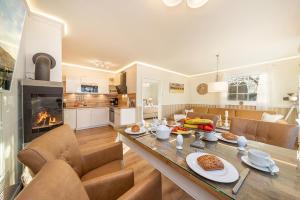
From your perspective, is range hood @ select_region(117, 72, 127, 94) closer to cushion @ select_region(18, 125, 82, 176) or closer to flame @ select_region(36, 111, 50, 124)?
flame @ select_region(36, 111, 50, 124)

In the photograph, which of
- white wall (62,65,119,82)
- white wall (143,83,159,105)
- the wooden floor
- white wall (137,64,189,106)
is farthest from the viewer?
white wall (143,83,159,105)

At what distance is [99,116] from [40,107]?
304cm

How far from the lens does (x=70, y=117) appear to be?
4.07m

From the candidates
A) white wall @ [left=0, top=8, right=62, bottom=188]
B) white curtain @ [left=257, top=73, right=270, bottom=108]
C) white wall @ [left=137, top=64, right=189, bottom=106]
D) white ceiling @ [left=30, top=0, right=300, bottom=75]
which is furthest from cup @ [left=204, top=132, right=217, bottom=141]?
white curtain @ [left=257, top=73, right=270, bottom=108]

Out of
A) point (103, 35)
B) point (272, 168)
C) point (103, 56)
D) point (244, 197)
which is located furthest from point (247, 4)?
point (103, 56)

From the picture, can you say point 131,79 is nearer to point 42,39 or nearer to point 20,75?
point 42,39

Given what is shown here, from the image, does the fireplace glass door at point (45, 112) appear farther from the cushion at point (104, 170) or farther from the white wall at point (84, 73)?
the white wall at point (84, 73)

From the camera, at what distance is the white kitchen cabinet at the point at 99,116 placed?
15.1 feet

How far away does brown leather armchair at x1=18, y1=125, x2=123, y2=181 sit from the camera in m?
0.69

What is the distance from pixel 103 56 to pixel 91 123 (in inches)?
100

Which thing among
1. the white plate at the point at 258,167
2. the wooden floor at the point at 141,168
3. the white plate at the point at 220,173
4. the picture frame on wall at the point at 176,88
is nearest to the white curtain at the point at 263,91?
the picture frame on wall at the point at 176,88

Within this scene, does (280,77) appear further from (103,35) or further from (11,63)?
(11,63)

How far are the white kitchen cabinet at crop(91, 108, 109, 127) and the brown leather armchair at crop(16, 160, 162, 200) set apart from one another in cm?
414

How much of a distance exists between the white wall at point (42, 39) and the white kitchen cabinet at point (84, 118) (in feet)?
8.30
